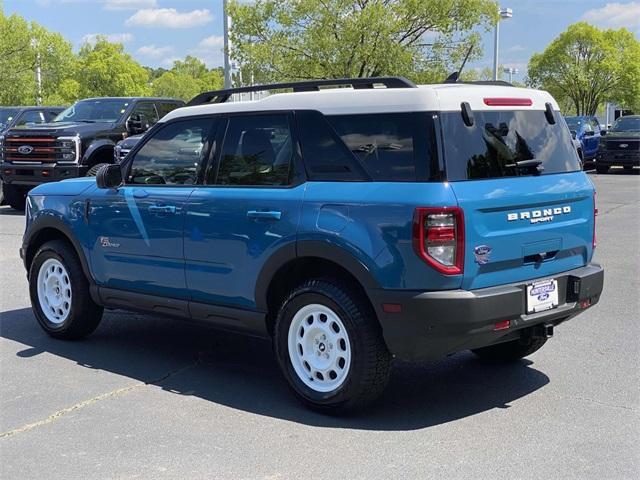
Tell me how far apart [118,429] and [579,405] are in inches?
108

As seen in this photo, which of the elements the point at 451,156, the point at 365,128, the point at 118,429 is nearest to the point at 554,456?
the point at 451,156

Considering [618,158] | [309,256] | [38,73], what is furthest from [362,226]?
[38,73]

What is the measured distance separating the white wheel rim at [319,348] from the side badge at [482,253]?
2.86 ft

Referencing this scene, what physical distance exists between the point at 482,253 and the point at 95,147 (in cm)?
1181

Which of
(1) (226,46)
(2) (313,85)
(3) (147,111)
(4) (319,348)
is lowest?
(4) (319,348)

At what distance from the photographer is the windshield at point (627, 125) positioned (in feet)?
83.5

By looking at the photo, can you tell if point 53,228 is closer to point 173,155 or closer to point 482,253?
point 173,155

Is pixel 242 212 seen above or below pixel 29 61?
below

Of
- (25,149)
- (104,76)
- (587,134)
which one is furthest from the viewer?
(104,76)

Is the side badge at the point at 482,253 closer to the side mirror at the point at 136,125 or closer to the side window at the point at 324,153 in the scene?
the side window at the point at 324,153

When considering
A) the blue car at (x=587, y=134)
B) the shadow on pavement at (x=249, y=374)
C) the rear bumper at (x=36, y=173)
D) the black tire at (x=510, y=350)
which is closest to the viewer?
the shadow on pavement at (x=249, y=374)

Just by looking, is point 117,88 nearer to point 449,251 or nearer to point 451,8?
point 451,8

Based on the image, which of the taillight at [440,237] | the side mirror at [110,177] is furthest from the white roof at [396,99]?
the side mirror at [110,177]

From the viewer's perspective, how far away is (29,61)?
42969mm
